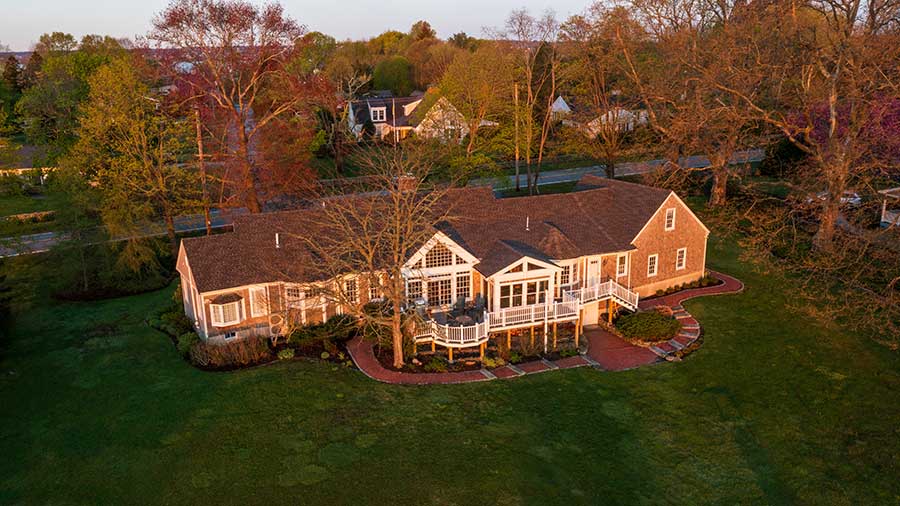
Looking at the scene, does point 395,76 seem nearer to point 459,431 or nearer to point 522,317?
point 522,317

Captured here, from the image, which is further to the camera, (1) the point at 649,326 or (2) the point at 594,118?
(2) the point at 594,118

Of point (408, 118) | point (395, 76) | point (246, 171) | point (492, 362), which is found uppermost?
point (395, 76)

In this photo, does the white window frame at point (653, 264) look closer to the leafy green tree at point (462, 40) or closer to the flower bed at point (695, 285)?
the flower bed at point (695, 285)

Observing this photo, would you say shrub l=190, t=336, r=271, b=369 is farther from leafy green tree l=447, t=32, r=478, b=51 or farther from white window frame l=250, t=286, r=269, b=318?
leafy green tree l=447, t=32, r=478, b=51

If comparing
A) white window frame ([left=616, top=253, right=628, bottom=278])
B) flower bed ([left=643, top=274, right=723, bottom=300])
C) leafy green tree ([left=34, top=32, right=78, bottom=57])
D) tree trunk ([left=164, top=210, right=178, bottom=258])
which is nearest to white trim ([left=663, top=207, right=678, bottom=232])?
white window frame ([left=616, top=253, right=628, bottom=278])

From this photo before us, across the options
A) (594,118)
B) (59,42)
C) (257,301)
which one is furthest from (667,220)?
(59,42)

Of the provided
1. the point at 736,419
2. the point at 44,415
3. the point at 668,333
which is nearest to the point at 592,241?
the point at 668,333
